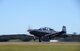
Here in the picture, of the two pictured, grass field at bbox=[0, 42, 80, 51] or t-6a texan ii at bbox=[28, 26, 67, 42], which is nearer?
grass field at bbox=[0, 42, 80, 51]

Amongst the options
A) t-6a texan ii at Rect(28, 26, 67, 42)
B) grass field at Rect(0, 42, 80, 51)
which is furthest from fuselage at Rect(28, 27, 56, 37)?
grass field at Rect(0, 42, 80, 51)

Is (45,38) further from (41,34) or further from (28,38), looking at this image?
(28,38)

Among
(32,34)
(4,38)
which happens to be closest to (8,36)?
(4,38)

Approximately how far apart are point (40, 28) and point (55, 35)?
4.51m

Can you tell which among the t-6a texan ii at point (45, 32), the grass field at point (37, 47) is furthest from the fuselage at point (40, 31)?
the grass field at point (37, 47)

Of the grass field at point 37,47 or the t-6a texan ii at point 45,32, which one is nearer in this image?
the grass field at point 37,47

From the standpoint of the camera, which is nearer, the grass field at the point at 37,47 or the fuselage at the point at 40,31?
the grass field at the point at 37,47

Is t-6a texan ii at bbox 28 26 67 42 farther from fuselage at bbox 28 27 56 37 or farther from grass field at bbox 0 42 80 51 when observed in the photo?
grass field at bbox 0 42 80 51

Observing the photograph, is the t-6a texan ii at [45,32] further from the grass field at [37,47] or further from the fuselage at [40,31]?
the grass field at [37,47]

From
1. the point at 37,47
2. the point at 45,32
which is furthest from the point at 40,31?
the point at 37,47

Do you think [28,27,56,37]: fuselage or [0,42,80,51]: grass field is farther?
[28,27,56,37]: fuselage

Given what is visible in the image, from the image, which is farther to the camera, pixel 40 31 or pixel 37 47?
pixel 40 31

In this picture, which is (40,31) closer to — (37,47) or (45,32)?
(45,32)

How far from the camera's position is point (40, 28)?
67.5 metres
